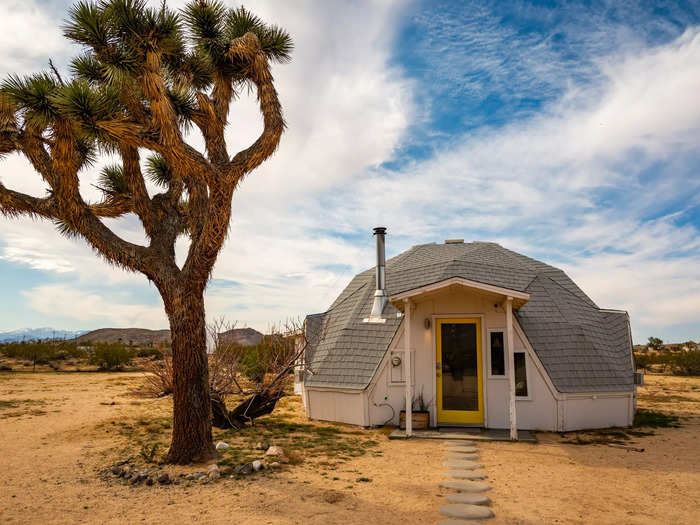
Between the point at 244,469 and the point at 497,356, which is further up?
the point at 497,356

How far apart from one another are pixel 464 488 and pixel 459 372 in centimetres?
486

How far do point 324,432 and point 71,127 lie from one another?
310 inches

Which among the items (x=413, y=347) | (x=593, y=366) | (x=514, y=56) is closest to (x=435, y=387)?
(x=413, y=347)

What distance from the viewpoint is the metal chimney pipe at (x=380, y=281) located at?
1263cm

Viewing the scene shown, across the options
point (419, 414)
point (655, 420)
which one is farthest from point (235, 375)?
point (655, 420)

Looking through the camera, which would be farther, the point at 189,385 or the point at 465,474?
the point at 189,385

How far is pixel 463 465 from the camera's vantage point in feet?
25.4

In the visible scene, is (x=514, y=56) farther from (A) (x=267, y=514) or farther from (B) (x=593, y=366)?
(A) (x=267, y=514)

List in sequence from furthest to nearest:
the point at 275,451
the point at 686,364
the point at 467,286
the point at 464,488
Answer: the point at 686,364 < the point at 467,286 < the point at 275,451 < the point at 464,488

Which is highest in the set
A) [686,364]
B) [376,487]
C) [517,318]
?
[517,318]

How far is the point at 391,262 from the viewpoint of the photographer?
50.9 feet

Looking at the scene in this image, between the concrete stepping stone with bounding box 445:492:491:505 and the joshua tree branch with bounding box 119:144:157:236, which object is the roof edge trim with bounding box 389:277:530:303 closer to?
the concrete stepping stone with bounding box 445:492:491:505

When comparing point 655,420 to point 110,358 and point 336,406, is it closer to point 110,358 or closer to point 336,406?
point 336,406

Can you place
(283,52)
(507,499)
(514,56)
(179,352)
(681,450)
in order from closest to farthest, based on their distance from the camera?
1. (507,499)
2. (179,352)
3. (681,450)
4. (283,52)
5. (514,56)
